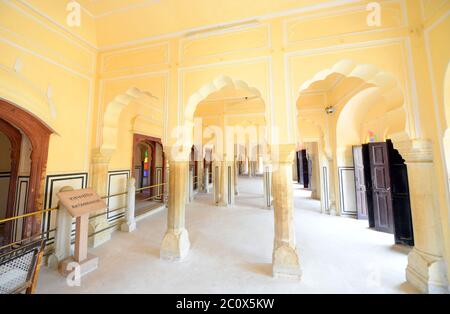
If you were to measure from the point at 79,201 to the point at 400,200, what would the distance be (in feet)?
17.4

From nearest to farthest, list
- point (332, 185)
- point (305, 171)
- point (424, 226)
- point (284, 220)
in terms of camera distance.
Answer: point (424, 226) → point (284, 220) → point (332, 185) → point (305, 171)

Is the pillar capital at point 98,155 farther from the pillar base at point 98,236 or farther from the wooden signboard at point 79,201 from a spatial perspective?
the pillar base at point 98,236

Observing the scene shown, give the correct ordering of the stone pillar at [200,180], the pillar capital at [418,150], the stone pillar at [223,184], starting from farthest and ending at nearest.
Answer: the stone pillar at [200,180] → the stone pillar at [223,184] → the pillar capital at [418,150]

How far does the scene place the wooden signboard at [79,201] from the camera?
2.46 meters

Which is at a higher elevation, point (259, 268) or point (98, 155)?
point (98, 155)

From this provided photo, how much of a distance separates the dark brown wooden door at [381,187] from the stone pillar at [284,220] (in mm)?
2871

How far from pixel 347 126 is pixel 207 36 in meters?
4.32

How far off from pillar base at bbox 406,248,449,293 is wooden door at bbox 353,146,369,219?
2834 millimetres

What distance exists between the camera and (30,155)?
2781 mm

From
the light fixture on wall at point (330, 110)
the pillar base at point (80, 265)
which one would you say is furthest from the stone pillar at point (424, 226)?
the pillar base at point (80, 265)

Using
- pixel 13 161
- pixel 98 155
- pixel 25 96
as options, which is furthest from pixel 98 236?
pixel 25 96

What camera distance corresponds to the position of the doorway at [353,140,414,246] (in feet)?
10.9

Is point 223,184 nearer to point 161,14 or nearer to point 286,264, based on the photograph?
point 286,264

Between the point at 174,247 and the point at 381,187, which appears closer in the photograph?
the point at 174,247
